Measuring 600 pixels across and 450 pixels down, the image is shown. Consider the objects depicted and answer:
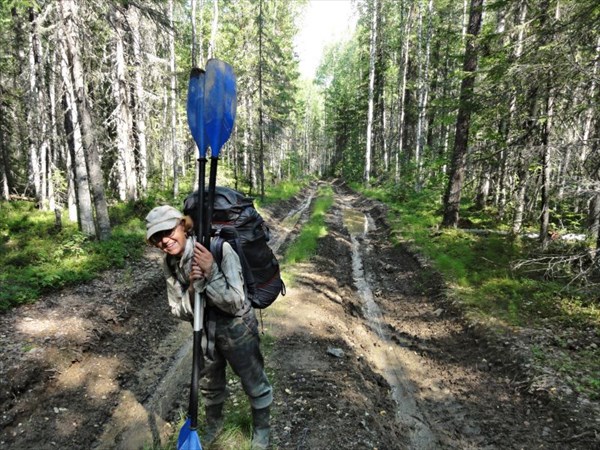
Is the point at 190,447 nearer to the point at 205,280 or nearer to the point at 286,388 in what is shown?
the point at 205,280

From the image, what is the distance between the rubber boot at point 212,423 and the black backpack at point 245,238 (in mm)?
1332

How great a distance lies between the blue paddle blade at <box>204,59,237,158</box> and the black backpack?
46cm

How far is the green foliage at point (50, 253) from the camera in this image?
25.3 ft

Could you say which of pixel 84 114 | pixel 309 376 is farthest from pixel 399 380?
pixel 84 114

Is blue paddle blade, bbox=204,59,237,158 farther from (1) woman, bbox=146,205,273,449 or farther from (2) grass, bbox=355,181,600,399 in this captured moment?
(2) grass, bbox=355,181,600,399

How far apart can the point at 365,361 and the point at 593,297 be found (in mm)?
4912

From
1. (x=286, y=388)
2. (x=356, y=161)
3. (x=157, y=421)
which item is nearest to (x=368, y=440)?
(x=286, y=388)

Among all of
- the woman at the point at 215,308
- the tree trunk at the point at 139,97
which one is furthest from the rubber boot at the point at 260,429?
the tree trunk at the point at 139,97

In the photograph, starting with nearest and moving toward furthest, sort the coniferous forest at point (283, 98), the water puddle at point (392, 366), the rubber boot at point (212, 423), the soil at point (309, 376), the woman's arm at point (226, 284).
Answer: the woman's arm at point (226, 284)
the rubber boot at point (212, 423)
the soil at point (309, 376)
the water puddle at point (392, 366)
the coniferous forest at point (283, 98)

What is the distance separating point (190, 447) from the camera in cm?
323

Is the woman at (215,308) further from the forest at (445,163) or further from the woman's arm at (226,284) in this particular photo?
the forest at (445,163)

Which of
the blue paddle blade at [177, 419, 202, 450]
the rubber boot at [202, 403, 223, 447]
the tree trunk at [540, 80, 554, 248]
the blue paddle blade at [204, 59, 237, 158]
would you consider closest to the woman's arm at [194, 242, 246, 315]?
the blue paddle blade at [204, 59, 237, 158]

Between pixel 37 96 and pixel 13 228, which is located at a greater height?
A: pixel 37 96

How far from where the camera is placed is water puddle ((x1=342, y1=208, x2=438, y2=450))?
5.11 meters
